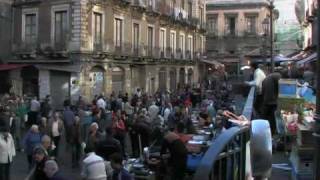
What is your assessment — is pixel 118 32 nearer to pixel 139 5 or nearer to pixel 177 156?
pixel 139 5

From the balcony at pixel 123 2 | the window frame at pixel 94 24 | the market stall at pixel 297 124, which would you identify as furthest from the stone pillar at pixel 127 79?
the market stall at pixel 297 124

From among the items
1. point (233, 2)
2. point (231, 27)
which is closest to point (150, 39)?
point (231, 27)

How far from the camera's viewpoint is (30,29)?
3509cm

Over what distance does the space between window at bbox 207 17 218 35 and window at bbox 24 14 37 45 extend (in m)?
42.5

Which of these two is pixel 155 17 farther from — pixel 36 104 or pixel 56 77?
pixel 36 104

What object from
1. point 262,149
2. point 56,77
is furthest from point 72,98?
point 262,149

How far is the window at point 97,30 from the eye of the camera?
33.8 metres

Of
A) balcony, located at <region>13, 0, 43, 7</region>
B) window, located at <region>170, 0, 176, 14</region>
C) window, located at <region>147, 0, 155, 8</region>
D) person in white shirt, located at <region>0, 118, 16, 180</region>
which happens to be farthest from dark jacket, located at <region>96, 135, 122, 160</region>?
window, located at <region>170, 0, 176, 14</region>

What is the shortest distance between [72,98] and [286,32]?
45135 mm

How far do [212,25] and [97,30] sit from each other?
141 ft

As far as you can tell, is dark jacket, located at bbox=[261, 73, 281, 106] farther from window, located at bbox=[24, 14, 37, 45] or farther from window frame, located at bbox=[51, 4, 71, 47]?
window, located at bbox=[24, 14, 37, 45]

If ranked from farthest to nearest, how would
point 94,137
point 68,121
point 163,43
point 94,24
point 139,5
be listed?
point 163,43, point 139,5, point 94,24, point 68,121, point 94,137

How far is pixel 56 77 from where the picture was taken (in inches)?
1297

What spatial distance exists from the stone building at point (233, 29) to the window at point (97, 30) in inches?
1566
